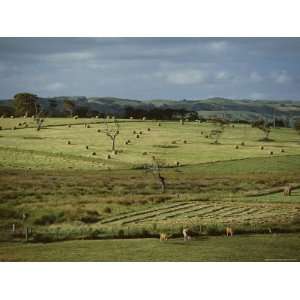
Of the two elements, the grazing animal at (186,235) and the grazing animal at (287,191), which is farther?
the grazing animal at (287,191)

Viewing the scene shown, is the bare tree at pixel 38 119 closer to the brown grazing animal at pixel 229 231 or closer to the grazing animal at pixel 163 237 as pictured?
the grazing animal at pixel 163 237

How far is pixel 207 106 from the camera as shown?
972cm

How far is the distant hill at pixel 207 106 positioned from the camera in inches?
374

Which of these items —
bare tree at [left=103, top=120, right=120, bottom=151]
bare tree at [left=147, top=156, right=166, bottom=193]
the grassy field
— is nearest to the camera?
the grassy field

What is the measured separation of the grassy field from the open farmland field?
0.02 meters

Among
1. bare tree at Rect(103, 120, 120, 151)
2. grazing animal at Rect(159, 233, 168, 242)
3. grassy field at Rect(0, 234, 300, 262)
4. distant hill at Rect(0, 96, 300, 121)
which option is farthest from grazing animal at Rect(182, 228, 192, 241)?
distant hill at Rect(0, 96, 300, 121)

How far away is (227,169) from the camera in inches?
376

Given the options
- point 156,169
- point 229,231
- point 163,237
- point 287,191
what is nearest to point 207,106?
point 156,169

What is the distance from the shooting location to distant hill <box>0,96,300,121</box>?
9.50 meters

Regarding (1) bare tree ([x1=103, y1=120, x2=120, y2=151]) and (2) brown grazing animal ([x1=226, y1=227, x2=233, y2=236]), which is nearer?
(2) brown grazing animal ([x1=226, y1=227, x2=233, y2=236])

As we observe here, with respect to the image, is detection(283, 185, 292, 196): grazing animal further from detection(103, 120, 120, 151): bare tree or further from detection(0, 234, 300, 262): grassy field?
detection(103, 120, 120, 151): bare tree

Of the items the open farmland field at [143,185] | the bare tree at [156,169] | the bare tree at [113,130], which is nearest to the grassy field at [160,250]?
the open farmland field at [143,185]

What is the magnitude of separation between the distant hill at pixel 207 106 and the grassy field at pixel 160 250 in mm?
1944
